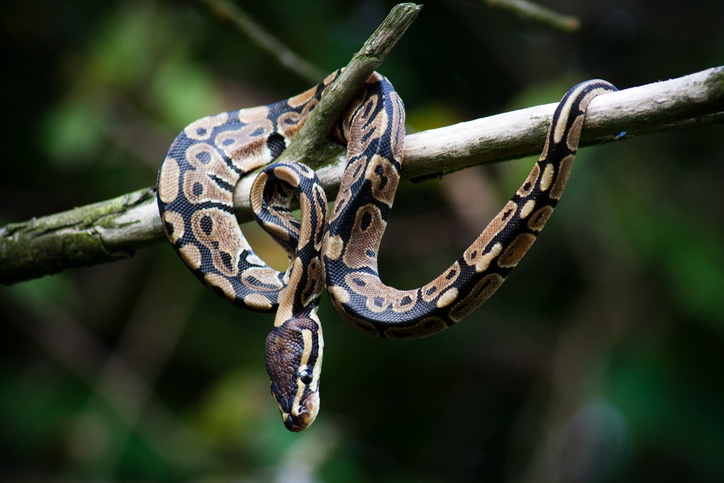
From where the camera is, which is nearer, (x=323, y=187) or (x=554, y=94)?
(x=323, y=187)

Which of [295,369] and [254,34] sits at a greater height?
[254,34]

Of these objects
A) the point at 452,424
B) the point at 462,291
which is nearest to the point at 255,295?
the point at 462,291

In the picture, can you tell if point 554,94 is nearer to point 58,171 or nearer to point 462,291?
point 462,291

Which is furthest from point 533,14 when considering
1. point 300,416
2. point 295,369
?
point 300,416

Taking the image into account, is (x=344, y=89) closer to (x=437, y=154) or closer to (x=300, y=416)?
(x=437, y=154)

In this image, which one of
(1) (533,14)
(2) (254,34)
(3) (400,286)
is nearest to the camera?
(1) (533,14)

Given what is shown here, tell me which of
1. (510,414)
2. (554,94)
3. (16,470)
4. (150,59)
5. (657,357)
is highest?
(554,94)

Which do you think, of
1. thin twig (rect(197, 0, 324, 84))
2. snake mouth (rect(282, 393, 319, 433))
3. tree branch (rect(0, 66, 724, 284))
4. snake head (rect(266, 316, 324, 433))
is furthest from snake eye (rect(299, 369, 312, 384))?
thin twig (rect(197, 0, 324, 84))

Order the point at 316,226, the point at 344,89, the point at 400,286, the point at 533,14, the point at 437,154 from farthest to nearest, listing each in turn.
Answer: the point at 400,286, the point at 533,14, the point at 316,226, the point at 344,89, the point at 437,154
